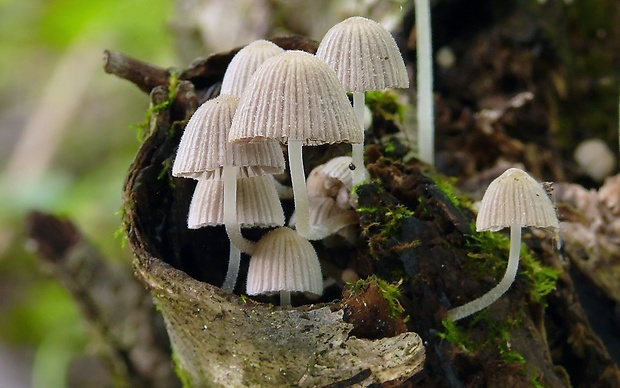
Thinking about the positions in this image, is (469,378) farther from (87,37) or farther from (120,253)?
(87,37)

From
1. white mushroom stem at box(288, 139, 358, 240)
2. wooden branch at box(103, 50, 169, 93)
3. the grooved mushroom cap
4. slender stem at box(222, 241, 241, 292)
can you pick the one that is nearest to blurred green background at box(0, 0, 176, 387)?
wooden branch at box(103, 50, 169, 93)

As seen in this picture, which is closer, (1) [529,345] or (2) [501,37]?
(1) [529,345]

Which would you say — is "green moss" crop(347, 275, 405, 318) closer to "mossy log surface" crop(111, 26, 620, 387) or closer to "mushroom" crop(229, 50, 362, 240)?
"mossy log surface" crop(111, 26, 620, 387)

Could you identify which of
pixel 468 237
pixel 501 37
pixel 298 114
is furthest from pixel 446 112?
pixel 298 114

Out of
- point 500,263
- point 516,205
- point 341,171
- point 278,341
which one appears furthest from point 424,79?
point 278,341

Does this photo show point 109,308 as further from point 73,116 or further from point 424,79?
point 73,116

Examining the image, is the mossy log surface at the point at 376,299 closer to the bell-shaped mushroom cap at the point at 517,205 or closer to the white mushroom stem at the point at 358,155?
the white mushroom stem at the point at 358,155
